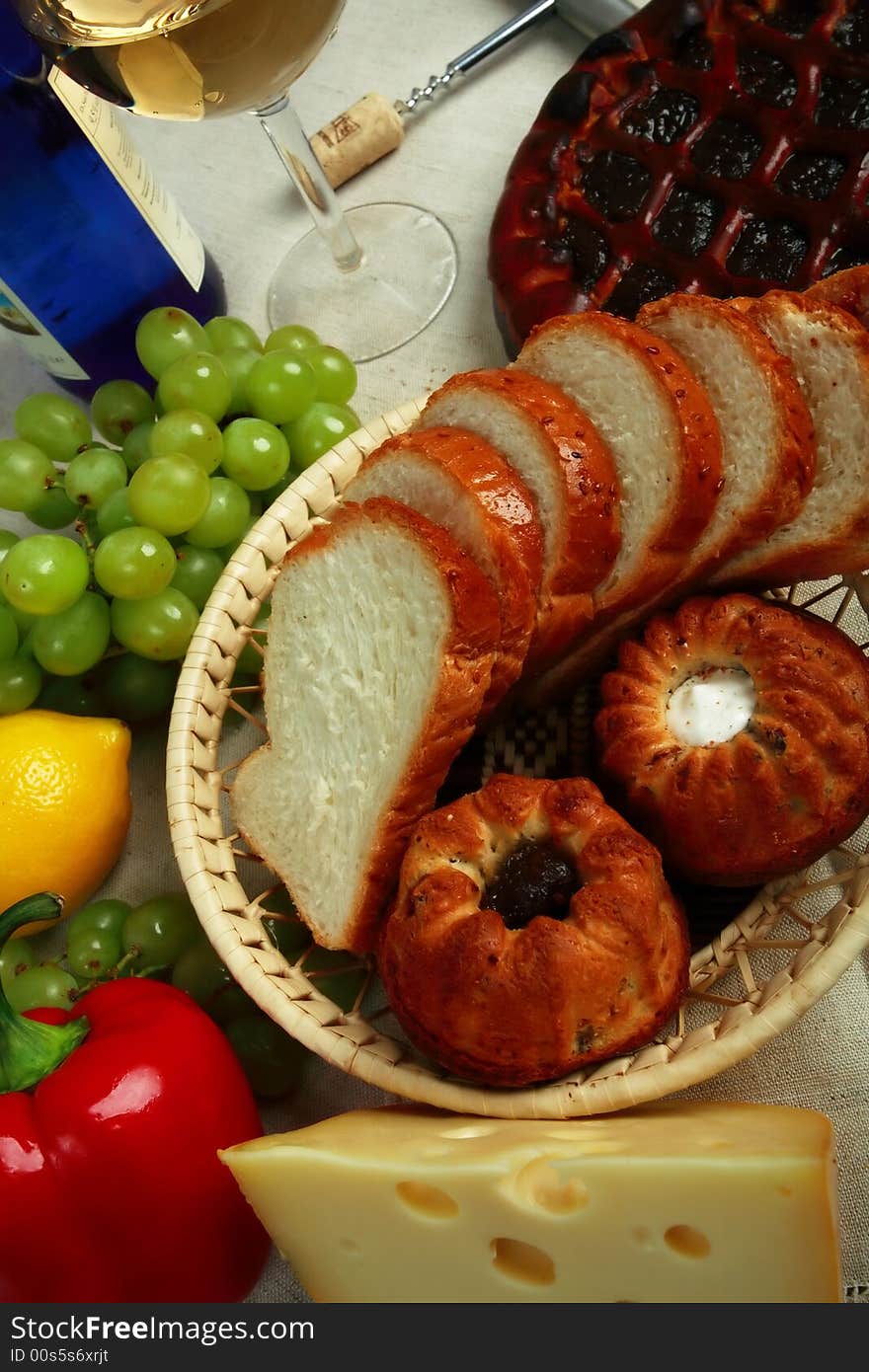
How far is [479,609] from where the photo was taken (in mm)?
1188

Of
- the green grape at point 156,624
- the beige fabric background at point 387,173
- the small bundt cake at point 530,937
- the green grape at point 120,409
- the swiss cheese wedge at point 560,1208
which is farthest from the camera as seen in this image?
the beige fabric background at point 387,173

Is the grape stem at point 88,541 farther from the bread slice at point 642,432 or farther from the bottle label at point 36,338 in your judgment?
the bread slice at point 642,432

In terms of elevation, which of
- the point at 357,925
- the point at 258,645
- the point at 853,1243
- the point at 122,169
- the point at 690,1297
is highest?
the point at 122,169

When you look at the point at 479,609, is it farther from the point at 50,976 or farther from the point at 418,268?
the point at 418,268

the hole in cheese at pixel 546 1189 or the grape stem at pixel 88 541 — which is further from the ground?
the grape stem at pixel 88 541

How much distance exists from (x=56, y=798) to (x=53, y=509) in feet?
1.27

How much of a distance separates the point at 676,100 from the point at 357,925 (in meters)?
1.24

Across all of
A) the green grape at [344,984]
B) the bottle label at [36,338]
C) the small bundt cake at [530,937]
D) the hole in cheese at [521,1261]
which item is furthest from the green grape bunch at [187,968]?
the bottle label at [36,338]

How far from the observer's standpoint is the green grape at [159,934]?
4.66ft

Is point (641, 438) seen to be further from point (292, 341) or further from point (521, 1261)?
point (521, 1261)

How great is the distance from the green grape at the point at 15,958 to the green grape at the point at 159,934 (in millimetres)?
141

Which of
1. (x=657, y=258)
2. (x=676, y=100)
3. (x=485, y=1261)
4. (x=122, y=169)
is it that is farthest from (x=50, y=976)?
(x=676, y=100)

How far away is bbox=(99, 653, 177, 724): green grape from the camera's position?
1.59m

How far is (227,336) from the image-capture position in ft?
5.36
